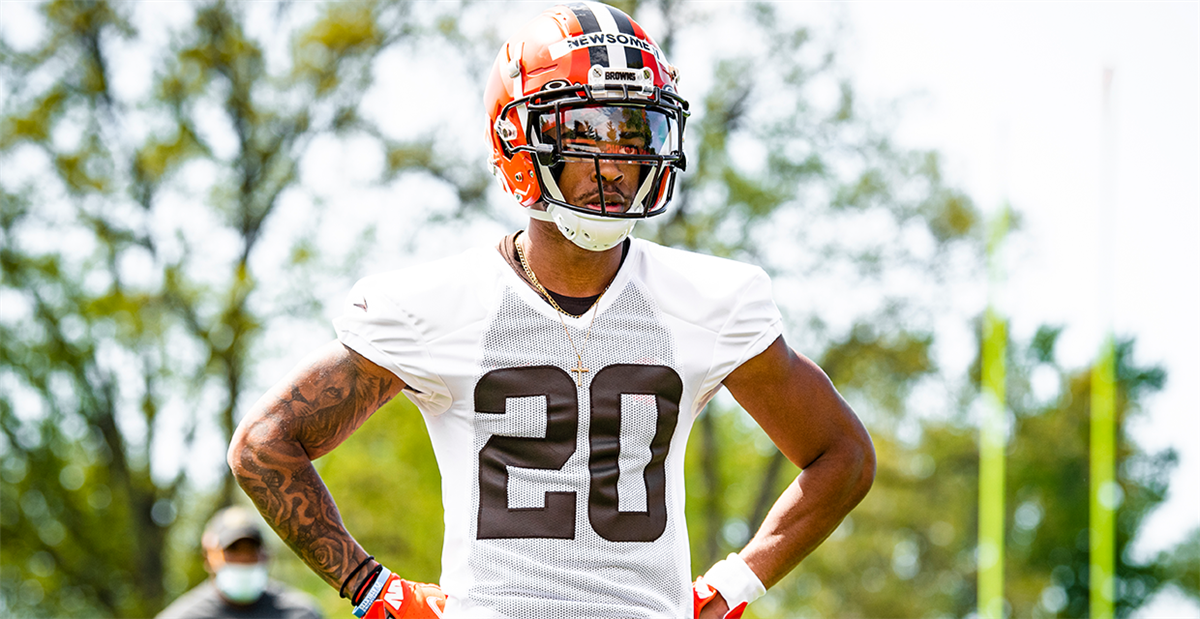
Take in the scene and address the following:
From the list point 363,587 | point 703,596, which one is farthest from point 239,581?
point 703,596

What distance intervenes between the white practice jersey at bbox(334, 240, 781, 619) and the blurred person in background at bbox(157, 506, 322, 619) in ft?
12.2

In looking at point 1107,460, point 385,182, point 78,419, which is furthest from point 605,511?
point 78,419

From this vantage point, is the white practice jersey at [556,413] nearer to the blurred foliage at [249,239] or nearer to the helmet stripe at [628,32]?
the helmet stripe at [628,32]

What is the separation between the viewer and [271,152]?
17.1 m

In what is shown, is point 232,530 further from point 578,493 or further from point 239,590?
point 578,493

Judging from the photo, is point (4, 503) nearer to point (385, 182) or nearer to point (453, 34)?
point (385, 182)

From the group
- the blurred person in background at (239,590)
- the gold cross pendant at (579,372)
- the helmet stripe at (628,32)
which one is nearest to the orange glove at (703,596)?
the gold cross pendant at (579,372)

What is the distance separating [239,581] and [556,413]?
159 inches

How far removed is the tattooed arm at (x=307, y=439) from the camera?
2641mm

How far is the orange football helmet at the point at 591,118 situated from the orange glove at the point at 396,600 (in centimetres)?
83

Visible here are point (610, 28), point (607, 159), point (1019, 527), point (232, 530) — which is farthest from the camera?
point (1019, 527)

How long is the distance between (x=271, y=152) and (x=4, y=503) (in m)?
6.19

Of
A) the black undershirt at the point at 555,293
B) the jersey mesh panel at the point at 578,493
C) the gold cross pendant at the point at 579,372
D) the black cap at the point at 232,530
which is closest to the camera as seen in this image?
the jersey mesh panel at the point at 578,493

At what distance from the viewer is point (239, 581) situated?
6051mm
